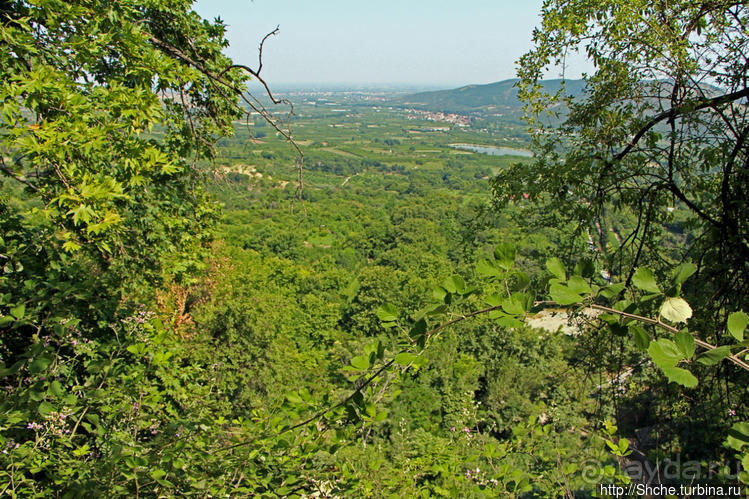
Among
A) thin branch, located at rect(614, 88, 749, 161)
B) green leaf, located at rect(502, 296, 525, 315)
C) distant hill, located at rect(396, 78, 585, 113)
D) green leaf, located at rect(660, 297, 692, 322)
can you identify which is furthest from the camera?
distant hill, located at rect(396, 78, 585, 113)

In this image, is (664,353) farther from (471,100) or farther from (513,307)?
(471,100)

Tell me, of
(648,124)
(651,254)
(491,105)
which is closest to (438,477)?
(651,254)

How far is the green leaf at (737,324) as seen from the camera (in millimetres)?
833

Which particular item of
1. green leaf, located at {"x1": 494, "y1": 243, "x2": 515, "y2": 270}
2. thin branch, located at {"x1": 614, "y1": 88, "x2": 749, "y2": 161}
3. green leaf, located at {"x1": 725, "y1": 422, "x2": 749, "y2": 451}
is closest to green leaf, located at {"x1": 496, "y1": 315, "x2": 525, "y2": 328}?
green leaf, located at {"x1": 494, "y1": 243, "x2": 515, "y2": 270}

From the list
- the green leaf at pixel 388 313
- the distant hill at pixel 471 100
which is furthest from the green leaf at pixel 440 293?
the distant hill at pixel 471 100

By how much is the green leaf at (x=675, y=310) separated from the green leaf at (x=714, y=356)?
77mm

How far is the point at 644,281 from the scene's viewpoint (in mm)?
908

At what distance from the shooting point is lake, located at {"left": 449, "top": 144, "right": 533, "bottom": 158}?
9619 cm

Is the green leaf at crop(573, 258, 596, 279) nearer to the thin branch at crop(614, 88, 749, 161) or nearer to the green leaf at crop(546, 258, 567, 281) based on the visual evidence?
the green leaf at crop(546, 258, 567, 281)

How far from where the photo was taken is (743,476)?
107cm

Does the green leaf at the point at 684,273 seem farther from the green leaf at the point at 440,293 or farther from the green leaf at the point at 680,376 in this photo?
the green leaf at the point at 440,293

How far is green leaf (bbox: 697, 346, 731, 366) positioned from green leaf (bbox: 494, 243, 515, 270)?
39 cm

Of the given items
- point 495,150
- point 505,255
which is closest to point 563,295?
point 505,255

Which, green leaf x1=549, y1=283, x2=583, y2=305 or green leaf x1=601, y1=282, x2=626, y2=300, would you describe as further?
green leaf x1=601, y1=282, x2=626, y2=300
